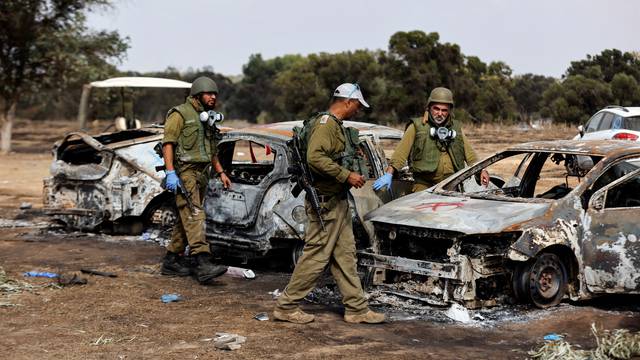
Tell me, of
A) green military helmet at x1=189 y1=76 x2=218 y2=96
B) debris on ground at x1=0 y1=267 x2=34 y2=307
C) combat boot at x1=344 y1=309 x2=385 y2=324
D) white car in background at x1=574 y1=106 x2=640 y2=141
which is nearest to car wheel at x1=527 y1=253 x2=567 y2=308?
combat boot at x1=344 y1=309 x2=385 y2=324

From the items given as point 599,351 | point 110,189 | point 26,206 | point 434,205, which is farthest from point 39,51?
point 599,351

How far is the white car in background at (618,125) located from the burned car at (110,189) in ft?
26.4

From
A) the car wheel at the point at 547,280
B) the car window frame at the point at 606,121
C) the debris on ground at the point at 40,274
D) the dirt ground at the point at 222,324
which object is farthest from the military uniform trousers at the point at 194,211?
the car window frame at the point at 606,121

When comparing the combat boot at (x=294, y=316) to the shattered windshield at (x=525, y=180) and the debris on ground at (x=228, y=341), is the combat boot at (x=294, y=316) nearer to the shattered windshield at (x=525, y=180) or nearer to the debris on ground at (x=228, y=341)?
the debris on ground at (x=228, y=341)

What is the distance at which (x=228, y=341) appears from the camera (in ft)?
21.1

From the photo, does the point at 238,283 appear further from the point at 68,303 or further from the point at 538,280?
the point at 538,280

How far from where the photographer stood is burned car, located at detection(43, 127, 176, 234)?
11.3m

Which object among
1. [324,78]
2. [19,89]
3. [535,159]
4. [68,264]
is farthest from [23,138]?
[535,159]

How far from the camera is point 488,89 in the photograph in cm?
3991

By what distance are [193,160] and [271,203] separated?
0.88 metres

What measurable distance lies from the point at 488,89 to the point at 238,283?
3258cm

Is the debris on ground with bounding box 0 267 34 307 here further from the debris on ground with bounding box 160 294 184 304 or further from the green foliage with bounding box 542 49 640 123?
the green foliage with bounding box 542 49 640 123

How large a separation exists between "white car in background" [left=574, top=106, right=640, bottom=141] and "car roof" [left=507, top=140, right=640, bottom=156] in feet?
24.1

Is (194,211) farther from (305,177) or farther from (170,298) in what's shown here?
(305,177)
